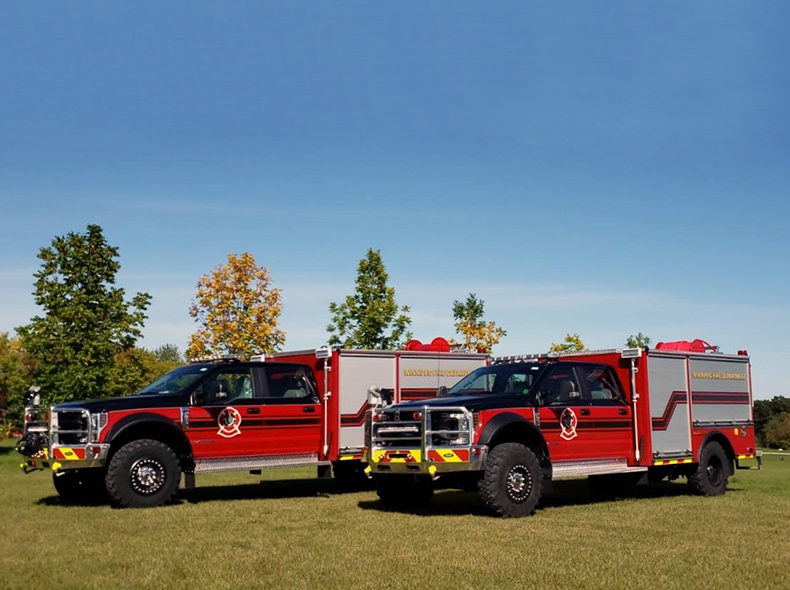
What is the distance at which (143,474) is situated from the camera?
1309cm

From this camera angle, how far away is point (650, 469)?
1505cm

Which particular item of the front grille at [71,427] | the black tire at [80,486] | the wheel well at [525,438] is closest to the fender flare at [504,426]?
the wheel well at [525,438]

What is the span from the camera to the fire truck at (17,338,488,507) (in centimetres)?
1302

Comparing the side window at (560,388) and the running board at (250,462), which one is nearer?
the side window at (560,388)

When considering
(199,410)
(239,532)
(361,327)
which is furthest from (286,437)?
(361,327)

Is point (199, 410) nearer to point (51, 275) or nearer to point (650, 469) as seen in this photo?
point (650, 469)

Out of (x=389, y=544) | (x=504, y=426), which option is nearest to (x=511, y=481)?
(x=504, y=426)

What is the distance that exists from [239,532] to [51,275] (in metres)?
31.1

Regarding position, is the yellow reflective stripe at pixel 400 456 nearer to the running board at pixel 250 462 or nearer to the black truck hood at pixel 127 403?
the running board at pixel 250 462

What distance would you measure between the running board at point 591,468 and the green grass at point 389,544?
0.53 metres

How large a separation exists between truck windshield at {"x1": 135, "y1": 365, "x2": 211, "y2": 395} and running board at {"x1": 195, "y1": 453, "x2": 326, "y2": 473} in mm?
1194

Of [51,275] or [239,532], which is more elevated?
[51,275]

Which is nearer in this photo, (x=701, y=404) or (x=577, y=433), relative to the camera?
(x=577, y=433)

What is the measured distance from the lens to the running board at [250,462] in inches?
544
